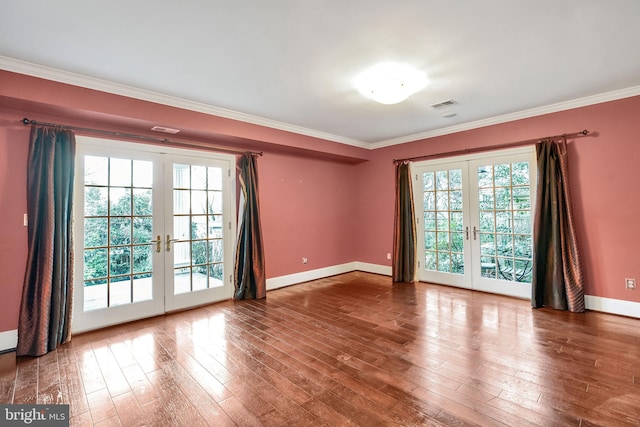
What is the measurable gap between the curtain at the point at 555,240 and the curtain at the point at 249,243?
3893 mm

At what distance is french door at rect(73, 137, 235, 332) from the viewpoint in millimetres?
3479

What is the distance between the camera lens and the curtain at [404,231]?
5621 millimetres

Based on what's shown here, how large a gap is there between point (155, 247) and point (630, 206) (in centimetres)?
592

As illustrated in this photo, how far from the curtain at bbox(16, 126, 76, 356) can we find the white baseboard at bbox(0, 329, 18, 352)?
21 centimetres

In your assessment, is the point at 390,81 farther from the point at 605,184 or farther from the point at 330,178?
the point at 330,178

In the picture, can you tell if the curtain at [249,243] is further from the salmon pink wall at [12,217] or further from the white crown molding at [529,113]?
the white crown molding at [529,113]

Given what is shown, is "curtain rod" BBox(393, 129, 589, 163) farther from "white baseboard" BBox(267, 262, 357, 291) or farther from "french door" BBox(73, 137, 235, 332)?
"french door" BBox(73, 137, 235, 332)

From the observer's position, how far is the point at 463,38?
2.50 m

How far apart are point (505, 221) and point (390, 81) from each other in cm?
302

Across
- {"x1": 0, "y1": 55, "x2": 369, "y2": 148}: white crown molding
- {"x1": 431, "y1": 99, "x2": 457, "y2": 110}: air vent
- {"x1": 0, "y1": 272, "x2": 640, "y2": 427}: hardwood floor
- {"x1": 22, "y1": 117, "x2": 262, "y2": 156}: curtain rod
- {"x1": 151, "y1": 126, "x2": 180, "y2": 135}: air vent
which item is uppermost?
{"x1": 431, "y1": 99, "x2": 457, "y2": 110}: air vent

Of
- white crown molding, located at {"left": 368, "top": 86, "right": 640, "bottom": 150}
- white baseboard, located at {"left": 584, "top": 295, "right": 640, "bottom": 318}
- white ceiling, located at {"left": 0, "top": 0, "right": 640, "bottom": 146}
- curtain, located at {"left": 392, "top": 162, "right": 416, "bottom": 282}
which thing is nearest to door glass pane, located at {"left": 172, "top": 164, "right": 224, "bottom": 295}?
white ceiling, located at {"left": 0, "top": 0, "right": 640, "bottom": 146}

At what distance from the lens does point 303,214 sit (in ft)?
18.9

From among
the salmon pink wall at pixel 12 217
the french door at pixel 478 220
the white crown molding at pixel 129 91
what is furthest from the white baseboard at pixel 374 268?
the salmon pink wall at pixel 12 217

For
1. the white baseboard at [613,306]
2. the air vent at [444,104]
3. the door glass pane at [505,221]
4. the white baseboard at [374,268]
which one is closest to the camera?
the white baseboard at [613,306]
